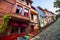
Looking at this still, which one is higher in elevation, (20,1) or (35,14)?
(20,1)

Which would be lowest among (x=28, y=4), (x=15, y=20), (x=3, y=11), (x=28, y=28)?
(x=28, y=28)

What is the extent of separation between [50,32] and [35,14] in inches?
794

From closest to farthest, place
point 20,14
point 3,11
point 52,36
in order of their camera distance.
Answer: point 52,36, point 3,11, point 20,14

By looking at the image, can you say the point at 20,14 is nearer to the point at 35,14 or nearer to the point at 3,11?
the point at 3,11

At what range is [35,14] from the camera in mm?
23453

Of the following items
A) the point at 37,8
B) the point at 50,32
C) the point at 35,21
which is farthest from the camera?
the point at 37,8

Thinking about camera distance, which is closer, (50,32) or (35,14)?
(50,32)

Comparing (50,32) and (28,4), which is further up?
(28,4)

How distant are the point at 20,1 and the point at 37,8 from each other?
739 cm

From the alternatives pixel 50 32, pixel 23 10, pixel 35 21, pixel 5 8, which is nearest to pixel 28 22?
pixel 23 10

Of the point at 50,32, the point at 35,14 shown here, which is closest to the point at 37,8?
the point at 35,14

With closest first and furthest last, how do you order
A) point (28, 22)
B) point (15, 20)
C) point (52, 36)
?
point (52, 36) < point (15, 20) < point (28, 22)

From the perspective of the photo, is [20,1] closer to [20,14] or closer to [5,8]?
[20,14]

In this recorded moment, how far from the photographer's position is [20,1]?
17969 mm
